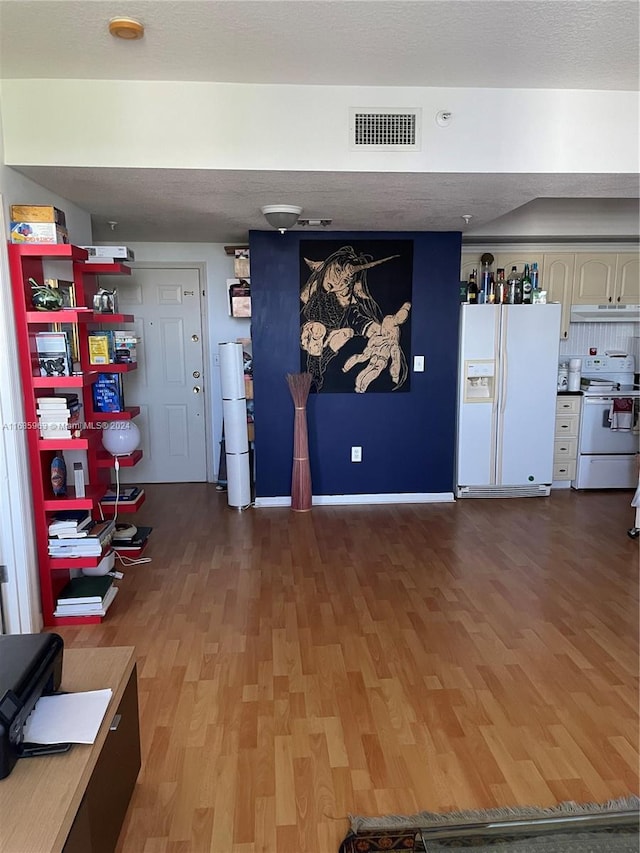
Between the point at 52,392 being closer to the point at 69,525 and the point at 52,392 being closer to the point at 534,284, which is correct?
the point at 69,525

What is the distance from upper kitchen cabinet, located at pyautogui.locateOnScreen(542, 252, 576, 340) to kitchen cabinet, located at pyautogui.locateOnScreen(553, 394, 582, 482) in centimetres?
77

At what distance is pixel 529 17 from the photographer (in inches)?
81.5

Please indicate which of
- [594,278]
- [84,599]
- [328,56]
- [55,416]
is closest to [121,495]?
[84,599]

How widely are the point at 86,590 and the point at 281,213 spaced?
249 centimetres

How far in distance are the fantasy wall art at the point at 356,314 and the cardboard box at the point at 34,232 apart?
2.27 m

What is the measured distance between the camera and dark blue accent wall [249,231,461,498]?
188 inches

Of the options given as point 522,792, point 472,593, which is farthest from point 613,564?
point 522,792

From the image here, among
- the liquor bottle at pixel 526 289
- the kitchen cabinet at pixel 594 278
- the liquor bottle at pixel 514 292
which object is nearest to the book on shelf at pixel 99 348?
the liquor bottle at pixel 514 292

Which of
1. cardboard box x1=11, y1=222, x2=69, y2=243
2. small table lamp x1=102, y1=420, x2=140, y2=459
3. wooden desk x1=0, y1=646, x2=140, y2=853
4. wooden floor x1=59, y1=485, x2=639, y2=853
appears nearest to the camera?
wooden desk x1=0, y1=646, x2=140, y2=853

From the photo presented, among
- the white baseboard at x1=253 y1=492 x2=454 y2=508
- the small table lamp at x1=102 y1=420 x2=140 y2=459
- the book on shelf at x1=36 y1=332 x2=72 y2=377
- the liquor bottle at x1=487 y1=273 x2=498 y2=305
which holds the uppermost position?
the liquor bottle at x1=487 y1=273 x2=498 y2=305

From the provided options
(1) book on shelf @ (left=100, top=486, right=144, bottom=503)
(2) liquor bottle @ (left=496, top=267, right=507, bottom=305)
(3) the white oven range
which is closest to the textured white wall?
(1) book on shelf @ (left=100, top=486, right=144, bottom=503)

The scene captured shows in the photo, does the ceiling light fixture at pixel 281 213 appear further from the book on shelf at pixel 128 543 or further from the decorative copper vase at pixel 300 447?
the book on shelf at pixel 128 543

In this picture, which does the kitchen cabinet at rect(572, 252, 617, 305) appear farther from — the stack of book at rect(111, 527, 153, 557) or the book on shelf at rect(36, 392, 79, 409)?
the book on shelf at rect(36, 392, 79, 409)

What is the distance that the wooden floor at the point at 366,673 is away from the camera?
6.40 ft
